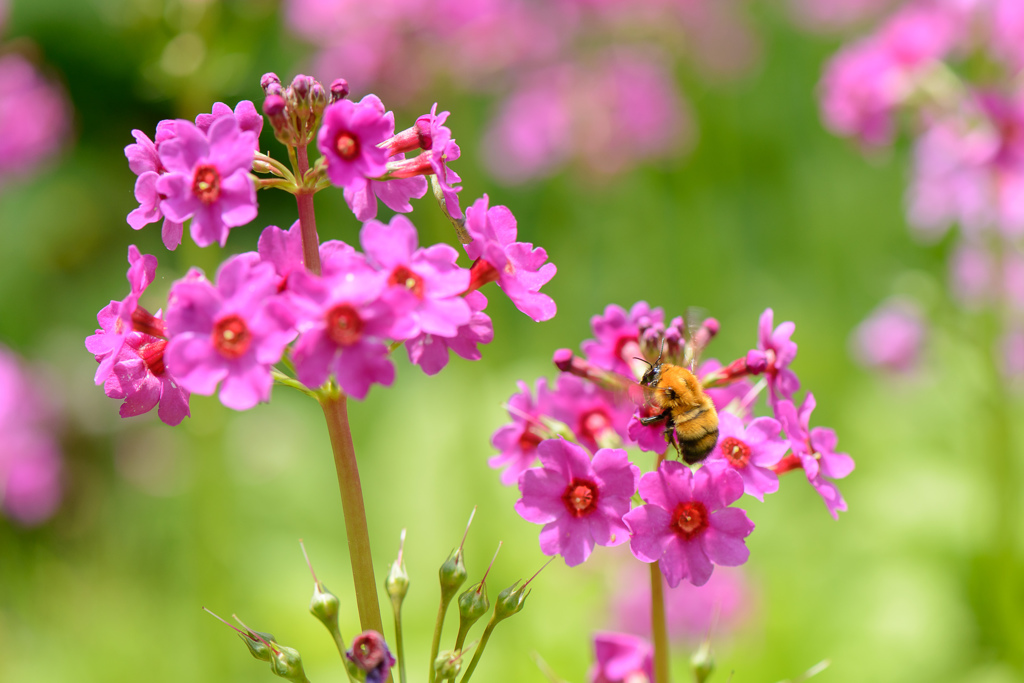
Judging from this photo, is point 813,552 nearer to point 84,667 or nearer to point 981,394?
point 981,394

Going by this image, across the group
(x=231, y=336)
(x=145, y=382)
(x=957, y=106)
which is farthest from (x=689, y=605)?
(x=231, y=336)

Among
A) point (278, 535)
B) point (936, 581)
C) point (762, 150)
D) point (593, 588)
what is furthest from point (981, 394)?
point (762, 150)

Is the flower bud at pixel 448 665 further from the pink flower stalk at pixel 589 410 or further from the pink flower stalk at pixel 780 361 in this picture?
the pink flower stalk at pixel 780 361

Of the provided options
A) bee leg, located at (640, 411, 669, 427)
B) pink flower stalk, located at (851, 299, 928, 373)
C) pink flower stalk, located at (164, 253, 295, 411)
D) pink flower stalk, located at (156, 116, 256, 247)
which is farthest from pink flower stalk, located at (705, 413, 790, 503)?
pink flower stalk, located at (851, 299, 928, 373)

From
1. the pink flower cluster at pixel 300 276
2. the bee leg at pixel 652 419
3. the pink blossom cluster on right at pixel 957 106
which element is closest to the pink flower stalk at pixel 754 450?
the bee leg at pixel 652 419

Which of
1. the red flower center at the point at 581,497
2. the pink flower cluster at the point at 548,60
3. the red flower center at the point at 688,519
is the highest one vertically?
the pink flower cluster at the point at 548,60

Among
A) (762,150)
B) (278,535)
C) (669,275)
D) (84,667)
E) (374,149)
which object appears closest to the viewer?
(374,149)

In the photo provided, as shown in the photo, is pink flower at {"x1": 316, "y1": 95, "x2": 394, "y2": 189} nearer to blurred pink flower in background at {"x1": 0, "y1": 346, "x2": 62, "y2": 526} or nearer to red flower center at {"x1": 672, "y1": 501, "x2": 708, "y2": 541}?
red flower center at {"x1": 672, "y1": 501, "x2": 708, "y2": 541}

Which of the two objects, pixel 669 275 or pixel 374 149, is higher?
pixel 669 275
